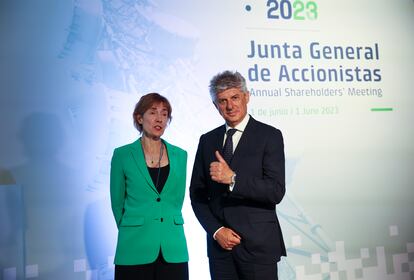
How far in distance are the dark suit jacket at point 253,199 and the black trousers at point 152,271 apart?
24 centimetres

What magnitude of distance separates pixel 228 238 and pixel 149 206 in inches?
18.5

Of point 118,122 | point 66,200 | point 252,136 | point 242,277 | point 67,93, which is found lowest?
point 242,277

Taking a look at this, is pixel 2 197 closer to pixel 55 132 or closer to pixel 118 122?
pixel 55 132

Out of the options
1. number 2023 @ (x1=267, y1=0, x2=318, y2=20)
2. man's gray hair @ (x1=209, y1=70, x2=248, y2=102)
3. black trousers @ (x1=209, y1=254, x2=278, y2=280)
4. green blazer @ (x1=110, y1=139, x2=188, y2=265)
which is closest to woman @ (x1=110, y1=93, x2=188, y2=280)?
green blazer @ (x1=110, y1=139, x2=188, y2=265)

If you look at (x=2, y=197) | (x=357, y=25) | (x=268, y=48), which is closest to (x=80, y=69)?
(x=2, y=197)

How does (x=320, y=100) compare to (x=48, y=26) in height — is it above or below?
below

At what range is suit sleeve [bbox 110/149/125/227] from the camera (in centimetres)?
236

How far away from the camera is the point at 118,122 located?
311cm

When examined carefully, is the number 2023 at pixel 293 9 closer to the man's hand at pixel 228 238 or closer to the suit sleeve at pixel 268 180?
the suit sleeve at pixel 268 180

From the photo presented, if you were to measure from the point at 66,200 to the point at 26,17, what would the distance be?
4.03 ft

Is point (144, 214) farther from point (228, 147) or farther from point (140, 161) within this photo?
point (228, 147)

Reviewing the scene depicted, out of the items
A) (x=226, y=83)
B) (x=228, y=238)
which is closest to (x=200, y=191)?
(x=228, y=238)

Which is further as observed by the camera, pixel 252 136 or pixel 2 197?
pixel 2 197

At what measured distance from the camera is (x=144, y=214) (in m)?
2.28
